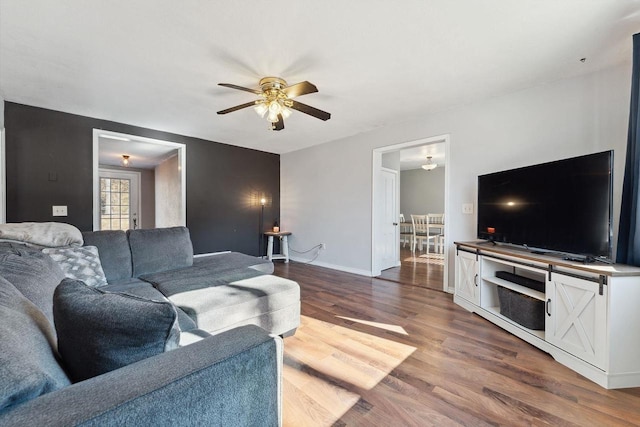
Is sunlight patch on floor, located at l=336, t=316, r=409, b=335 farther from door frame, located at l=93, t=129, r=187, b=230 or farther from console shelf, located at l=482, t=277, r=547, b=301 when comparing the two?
door frame, located at l=93, t=129, r=187, b=230

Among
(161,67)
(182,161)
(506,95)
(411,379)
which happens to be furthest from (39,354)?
(182,161)

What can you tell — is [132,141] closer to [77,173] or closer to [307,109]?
[77,173]

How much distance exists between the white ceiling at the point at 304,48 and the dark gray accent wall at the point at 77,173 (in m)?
0.35

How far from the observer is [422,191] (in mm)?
8266

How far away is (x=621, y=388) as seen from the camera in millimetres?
1711

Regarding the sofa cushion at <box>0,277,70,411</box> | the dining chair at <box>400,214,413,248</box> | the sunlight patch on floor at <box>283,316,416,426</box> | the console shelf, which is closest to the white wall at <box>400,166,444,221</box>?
the dining chair at <box>400,214,413,248</box>

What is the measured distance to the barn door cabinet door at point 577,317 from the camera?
5.73 feet

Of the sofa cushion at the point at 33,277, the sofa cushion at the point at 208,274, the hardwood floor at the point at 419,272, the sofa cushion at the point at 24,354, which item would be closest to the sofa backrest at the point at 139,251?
the sofa cushion at the point at 208,274

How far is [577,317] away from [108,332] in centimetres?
264

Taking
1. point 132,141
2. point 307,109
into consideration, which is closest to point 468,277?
point 307,109

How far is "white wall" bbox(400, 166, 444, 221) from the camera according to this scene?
7.92 m

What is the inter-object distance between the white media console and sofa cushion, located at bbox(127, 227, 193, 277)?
3.20 m

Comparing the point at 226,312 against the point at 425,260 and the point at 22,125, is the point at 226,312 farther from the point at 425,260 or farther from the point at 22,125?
the point at 425,260

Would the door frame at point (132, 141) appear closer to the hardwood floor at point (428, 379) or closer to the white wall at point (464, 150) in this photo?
the white wall at point (464, 150)
